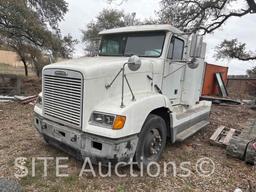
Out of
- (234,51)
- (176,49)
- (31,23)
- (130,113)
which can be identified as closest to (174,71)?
(176,49)

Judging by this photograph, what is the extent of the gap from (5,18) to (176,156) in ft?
26.8

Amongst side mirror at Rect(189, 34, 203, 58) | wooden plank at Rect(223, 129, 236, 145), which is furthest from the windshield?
wooden plank at Rect(223, 129, 236, 145)

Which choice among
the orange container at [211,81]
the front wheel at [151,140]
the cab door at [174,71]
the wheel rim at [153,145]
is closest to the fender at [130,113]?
the front wheel at [151,140]

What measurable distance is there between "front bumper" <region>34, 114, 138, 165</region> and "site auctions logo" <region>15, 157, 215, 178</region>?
0.15m

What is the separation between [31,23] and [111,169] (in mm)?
7651

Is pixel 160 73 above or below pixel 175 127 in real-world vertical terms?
above

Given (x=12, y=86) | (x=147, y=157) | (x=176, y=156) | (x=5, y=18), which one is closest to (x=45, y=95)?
(x=147, y=157)

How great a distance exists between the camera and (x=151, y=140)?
12.1 feet

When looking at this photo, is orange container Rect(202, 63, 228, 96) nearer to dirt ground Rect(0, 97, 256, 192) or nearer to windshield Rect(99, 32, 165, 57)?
dirt ground Rect(0, 97, 256, 192)

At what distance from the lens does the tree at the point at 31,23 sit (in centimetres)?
848

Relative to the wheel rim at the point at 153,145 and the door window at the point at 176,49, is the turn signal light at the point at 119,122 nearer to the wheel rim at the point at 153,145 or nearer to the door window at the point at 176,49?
the wheel rim at the point at 153,145

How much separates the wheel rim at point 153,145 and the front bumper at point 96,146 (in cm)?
48

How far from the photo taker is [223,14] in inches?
619

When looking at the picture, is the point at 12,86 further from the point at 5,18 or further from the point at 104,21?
the point at 104,21
